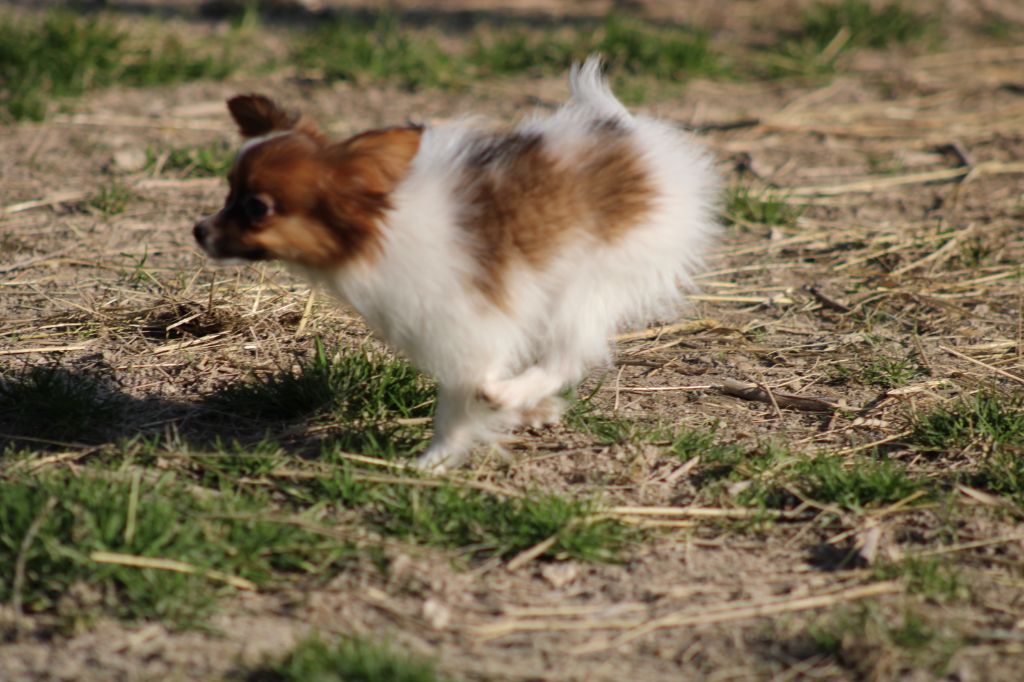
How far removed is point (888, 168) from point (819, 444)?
3.28 m

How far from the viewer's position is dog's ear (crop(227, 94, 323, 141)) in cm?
341

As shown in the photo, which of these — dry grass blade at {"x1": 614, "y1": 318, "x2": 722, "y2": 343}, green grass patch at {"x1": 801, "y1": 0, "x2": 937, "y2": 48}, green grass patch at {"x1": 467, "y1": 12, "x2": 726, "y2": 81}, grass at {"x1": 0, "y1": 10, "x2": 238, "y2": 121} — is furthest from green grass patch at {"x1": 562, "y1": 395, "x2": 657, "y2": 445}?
green grass patch at {"x1": 801, "y1": 0, "x2": 937, "y2": 48}

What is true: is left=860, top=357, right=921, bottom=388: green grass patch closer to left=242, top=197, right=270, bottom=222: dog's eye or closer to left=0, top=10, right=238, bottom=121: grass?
left=242, top=197, right=270, bottom=222: dog's eye

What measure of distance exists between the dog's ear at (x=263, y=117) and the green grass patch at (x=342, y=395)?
0.89m

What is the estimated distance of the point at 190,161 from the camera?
21.1 ft

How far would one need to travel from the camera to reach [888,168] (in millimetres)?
6723

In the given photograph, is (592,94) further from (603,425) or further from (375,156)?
(603,425)

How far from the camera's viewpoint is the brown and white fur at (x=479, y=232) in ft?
10.5

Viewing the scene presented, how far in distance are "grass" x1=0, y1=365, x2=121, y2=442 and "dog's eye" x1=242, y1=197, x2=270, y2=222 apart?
3.68ft

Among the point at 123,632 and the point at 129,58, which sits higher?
the point at 129,58

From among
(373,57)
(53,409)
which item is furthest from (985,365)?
(373,57)

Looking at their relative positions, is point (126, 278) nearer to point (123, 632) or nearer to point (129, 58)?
point (123, 632)

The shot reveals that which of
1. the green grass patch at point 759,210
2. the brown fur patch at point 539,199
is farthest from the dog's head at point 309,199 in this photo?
the green grass patch at point 759,210

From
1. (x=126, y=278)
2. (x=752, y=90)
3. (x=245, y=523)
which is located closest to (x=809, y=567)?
(x=245, y=523)
